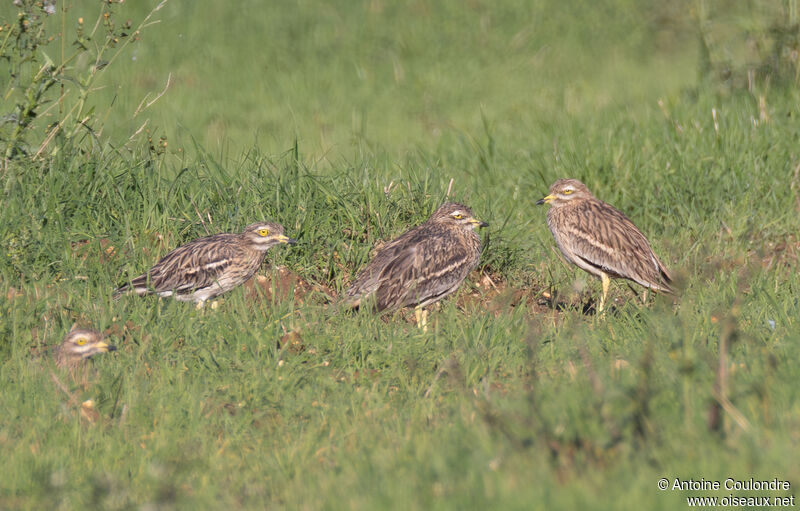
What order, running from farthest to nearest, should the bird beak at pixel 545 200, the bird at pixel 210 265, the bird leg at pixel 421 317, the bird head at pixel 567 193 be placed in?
1. the bird head at pixel 567 193
2. the bird beak at pixel 545 200
3. the bird at pixel 210 265
4. the bird leg at pixel 421 317

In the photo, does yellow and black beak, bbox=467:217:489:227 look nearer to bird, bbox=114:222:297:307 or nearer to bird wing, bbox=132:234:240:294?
bird, bbox=114:222:297:307

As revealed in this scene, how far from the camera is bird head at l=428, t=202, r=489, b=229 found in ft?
29.2

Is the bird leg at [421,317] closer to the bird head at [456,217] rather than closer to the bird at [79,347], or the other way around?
the bird head at [456,217]

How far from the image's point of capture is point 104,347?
6789 millimetres

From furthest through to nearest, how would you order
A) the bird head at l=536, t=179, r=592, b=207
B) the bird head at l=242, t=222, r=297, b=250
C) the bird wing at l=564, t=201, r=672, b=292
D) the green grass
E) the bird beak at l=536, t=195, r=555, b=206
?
the bird head at l=536, t=179, r=592, b=207, the bird beak at l=536, t=195, r=555, b=206, the bird wing at l=564, t=201, r=672, b=292, the bird head at l=242, t=222, r=297, b=250, the green grass

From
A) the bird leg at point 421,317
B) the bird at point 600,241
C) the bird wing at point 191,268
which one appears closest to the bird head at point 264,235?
the bird wing at point 191,268

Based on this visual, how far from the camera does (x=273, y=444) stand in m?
5.74

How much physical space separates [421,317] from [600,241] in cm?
196

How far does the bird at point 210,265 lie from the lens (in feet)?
26.8

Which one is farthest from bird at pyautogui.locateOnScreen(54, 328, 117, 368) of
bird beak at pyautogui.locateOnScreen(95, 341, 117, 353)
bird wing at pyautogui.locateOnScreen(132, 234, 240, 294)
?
bird wing at pyautogui.locateOnScreen(132, 234, 240, 294)

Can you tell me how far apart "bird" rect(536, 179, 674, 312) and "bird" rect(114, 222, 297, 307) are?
2.62 meters

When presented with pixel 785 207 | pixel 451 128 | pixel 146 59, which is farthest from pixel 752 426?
pixel 146 59

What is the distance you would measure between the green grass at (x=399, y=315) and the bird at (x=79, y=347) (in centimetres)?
12

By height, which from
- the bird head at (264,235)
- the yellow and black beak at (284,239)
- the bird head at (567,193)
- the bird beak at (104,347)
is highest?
the bird beak at (104,347)
